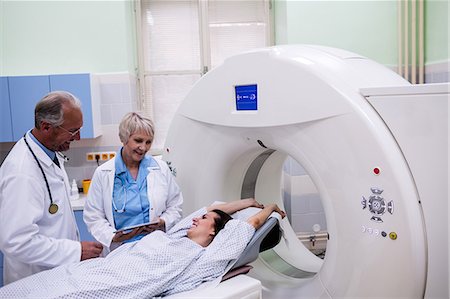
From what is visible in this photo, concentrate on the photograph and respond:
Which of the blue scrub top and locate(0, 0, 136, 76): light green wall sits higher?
locate(0, 0, 136, 76): light green wall

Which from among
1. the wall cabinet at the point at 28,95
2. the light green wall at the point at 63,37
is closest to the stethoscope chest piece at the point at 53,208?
the wall cabinet at the point at 28,95

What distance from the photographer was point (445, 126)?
1161 mm

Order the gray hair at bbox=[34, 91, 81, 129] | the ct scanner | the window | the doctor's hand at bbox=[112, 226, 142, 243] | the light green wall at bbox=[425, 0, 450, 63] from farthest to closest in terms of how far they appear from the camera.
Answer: the window → the light green wall at bbox=[425, 0, 450, 63] → the doctor's hand at bbox=[112, 226, 142, 243] → the gray hair at bbox=[34, 91, 81, 129] → the ct scanner

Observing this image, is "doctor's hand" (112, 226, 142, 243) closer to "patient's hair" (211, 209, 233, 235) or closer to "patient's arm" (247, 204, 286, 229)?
"patient's hair" (211, 209, 233, 235)

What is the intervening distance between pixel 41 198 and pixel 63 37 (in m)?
2.15

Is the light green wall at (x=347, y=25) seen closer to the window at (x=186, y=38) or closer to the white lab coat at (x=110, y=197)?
the window at (x=186, y=38)

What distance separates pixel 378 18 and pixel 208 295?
2.61 m

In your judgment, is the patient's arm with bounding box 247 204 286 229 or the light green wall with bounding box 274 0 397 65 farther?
the light green wall with bounding box 274 0 397 65

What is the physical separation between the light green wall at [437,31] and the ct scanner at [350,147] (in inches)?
69.2

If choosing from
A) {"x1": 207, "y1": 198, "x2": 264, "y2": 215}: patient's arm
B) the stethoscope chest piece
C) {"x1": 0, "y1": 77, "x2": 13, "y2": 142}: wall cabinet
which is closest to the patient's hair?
{"x1": 207, "y1": 198, "x2": 264, "y2": 215}: patient's arm

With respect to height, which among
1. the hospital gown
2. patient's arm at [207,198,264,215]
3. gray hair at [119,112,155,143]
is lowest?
the hospital gown

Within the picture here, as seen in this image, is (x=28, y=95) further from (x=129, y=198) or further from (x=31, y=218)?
(x=31, y=218)

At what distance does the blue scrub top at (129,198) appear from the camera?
6.20 feet

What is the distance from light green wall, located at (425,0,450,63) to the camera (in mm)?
2931
